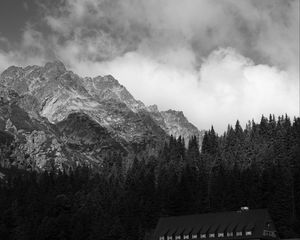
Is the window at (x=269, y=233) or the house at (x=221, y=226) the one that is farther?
the house at (x=221, y=226)

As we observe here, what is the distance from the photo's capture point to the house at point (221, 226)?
143 m

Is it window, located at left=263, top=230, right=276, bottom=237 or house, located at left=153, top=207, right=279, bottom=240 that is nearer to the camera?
window, located at left=263, top=230, right=276, bottom=237

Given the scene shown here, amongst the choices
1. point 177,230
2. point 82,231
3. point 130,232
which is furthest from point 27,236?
point 177,230

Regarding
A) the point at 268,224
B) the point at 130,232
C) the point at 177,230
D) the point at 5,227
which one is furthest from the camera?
the point at 5,227

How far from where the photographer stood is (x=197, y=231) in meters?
152

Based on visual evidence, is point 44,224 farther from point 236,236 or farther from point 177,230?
point 236,236

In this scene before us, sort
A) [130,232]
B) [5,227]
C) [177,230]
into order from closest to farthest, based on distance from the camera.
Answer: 1. [177,230]
2. [130,232]
3. [5,227]

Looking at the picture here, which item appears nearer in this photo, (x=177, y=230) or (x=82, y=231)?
(x=177, y=230)

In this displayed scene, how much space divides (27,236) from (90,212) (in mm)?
23996

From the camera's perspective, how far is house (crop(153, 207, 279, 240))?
143125mm

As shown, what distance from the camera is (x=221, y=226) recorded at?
14838 centimetres

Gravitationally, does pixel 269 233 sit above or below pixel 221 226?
below

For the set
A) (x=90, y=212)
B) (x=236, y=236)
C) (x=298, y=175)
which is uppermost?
(x=298, y=175)

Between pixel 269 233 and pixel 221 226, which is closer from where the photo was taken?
pixel 269 233
